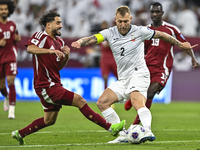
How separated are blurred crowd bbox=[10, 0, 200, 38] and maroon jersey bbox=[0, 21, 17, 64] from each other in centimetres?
685

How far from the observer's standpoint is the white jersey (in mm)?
6465

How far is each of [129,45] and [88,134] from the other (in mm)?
2069

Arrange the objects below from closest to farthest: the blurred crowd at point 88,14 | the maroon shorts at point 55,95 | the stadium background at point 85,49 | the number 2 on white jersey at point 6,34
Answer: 1. the maroon shorts at point 55,95
2. the number 2 on white jersey at point 6,34
3. the stadium background at point 85,49
4. the blurred crowd at point 88,14

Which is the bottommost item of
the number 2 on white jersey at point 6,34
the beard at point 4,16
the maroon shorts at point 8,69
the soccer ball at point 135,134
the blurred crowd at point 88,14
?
the soccer ball at point 135,134

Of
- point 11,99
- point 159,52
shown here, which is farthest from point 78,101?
point 11,99

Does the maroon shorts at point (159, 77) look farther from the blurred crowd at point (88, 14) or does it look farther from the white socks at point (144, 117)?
the blurred crowd at point (88, 14)

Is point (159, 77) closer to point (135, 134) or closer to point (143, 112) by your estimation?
point (143, 112)

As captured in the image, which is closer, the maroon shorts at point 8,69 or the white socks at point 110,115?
the white socks at point 110,115

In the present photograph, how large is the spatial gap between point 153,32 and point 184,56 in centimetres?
999

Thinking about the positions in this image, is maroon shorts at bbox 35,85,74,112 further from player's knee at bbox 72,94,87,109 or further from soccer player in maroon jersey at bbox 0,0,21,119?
soccer player in maroon jersey at bbox 0,0,21,119

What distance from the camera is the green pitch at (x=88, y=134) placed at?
5824 mm

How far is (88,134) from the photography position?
24.8ft

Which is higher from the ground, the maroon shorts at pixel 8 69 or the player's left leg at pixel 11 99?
the maroon shorts at pixel 8 69

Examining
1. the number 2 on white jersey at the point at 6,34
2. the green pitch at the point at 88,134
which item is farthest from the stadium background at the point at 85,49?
the number 2 on white jersey at the point at 6,34
